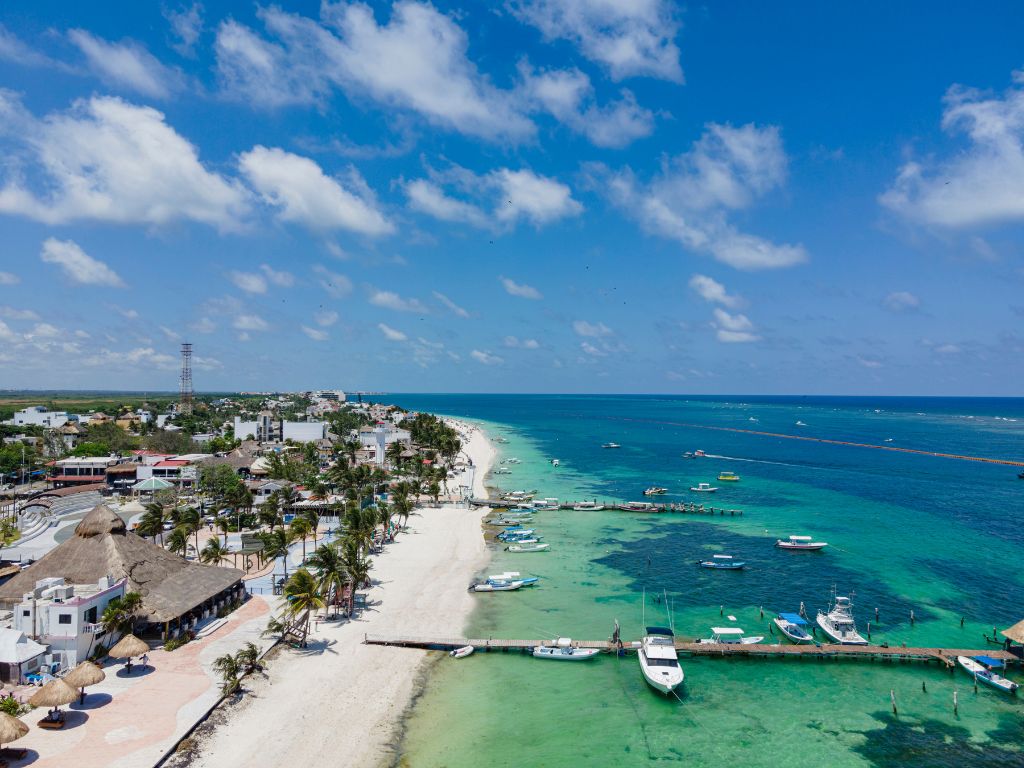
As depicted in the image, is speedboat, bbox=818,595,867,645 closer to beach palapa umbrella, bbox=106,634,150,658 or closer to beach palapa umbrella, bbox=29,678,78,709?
beach palapa umbrella, bbox=106,634,150,658

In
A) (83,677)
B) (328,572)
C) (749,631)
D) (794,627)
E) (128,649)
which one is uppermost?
(328,572)

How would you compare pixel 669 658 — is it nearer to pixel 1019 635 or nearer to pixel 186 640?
pixel 1019 635

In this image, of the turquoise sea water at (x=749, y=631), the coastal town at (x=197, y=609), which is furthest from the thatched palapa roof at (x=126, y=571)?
the turquoise sea water at (x=749, y=631)

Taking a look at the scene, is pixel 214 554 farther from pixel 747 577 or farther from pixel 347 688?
pixel 747 577

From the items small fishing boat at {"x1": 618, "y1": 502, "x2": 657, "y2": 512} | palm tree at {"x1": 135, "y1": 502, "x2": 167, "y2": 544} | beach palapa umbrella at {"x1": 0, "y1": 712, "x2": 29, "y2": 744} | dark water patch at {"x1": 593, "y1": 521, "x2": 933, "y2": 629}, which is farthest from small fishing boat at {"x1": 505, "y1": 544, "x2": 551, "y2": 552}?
beach palapa umbrella at {"x1": 0, "y1": 712, "x2": 29, "y2": 744}

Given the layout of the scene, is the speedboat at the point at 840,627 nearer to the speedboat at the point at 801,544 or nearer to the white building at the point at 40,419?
the speedboat at the point at 801,544

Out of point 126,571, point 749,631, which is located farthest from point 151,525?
point 749,631

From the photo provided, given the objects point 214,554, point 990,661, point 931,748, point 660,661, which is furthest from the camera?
point 214,554
